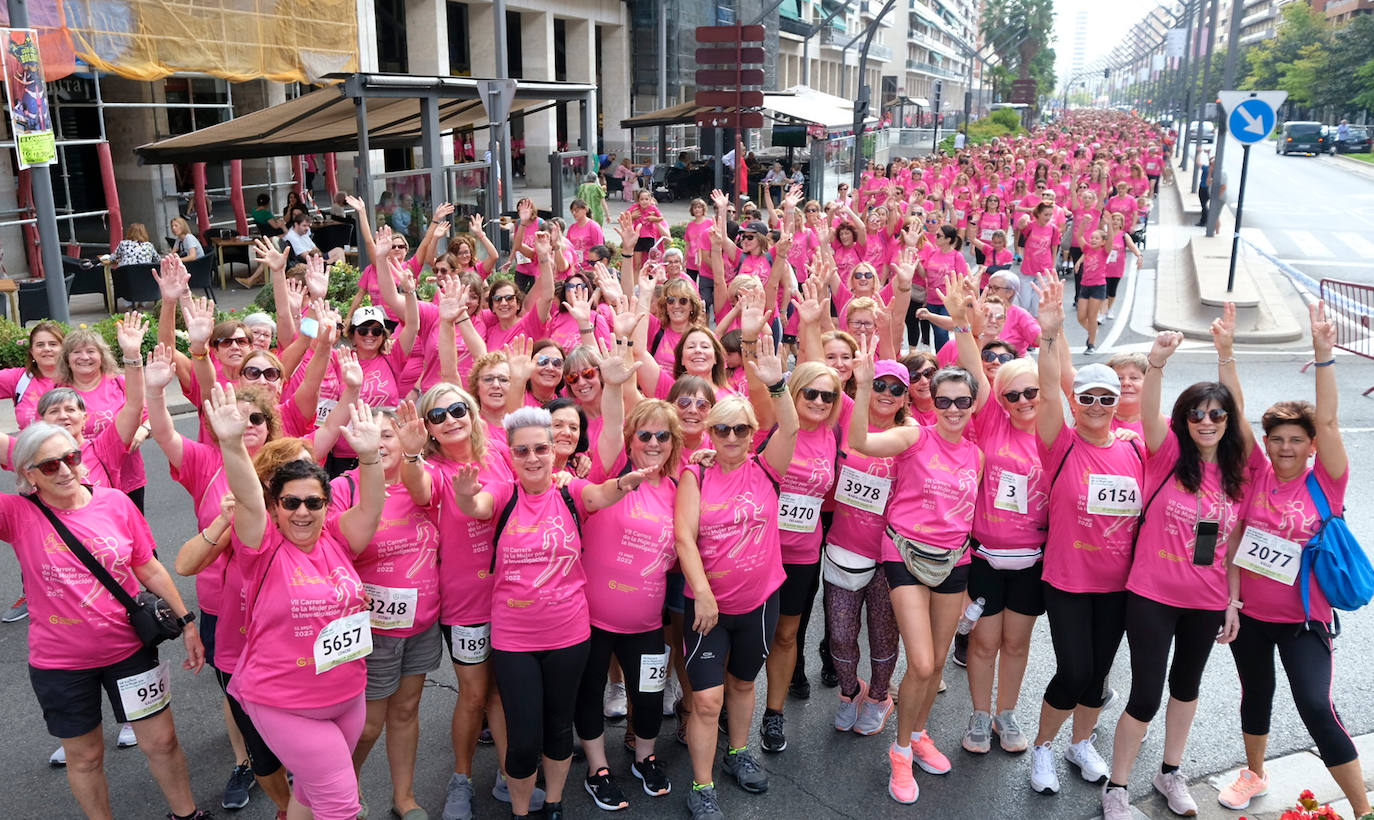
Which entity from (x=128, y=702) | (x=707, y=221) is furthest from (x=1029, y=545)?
(x=707, y=221)

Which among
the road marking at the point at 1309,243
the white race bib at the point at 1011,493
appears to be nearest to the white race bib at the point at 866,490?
the white race bib at the point at 1011,493

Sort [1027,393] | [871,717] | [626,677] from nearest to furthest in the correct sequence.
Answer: [626,677] → [1027,393] → [871,717]

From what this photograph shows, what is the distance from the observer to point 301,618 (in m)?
3.43

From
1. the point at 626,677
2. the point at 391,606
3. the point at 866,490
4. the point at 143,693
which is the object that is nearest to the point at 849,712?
the point at 866,490

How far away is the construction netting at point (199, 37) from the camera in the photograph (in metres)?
14.4

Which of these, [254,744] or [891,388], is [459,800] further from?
[891,388]

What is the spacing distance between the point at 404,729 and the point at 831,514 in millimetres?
2109

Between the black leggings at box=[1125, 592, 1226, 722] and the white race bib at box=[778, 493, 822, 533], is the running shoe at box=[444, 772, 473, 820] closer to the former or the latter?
the white race bib at box=[778, 493, 822, 533]

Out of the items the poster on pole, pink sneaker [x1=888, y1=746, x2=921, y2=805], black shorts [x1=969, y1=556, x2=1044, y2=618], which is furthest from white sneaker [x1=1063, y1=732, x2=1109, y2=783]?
the poster on pole

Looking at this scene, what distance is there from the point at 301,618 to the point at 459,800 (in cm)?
121

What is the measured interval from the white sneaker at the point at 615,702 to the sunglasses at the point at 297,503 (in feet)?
6.54

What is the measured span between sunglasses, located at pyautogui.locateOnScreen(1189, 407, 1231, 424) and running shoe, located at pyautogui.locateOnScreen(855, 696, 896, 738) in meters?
1.89

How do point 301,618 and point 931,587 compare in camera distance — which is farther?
point 931,587

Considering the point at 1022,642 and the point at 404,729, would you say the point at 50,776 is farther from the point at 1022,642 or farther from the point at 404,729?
the point at 1022,642
